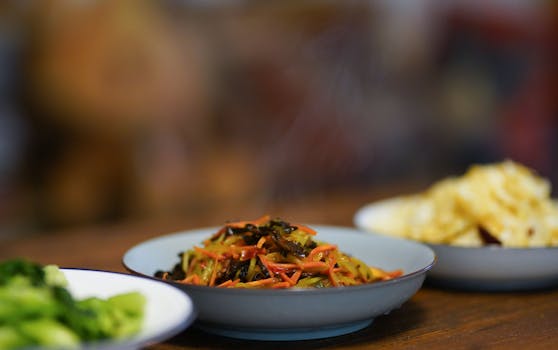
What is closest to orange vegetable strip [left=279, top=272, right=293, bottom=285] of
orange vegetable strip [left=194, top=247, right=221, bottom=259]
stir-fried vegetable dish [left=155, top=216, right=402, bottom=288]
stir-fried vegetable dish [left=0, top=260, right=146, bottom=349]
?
stir-fried vegetable dish [left=155, top=216, right=402, bottom=288]

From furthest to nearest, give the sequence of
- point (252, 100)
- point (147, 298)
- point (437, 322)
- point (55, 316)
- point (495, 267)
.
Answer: point (252, 100) → point (495, 267) → point (437, 322) → point (147, 298) → point (55, 316)

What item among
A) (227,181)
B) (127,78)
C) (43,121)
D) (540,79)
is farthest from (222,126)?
(540,79)

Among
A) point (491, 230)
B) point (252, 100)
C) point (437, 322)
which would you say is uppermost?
point (252, 100)

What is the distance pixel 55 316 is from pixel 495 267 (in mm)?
865

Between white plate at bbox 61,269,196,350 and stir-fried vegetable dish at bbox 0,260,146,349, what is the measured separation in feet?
0.06

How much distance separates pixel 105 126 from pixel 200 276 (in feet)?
7.92

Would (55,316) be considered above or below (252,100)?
below

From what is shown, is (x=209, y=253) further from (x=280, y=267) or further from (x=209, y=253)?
(x=280, y=267)

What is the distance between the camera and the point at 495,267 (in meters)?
1.48

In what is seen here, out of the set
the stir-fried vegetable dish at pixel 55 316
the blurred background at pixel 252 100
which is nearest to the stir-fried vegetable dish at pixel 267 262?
the stir-fried vegetable dish at pixel 55 316

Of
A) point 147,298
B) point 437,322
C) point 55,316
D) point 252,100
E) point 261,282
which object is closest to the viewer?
point 55,316

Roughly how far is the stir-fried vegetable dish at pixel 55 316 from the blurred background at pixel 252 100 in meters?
2.24

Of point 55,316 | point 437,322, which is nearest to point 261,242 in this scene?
point 437,322

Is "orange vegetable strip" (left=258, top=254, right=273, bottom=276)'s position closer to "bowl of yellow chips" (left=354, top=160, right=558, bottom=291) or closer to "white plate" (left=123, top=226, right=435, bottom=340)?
"white plate" (left=123, top=226, right=435, bottom=340)
